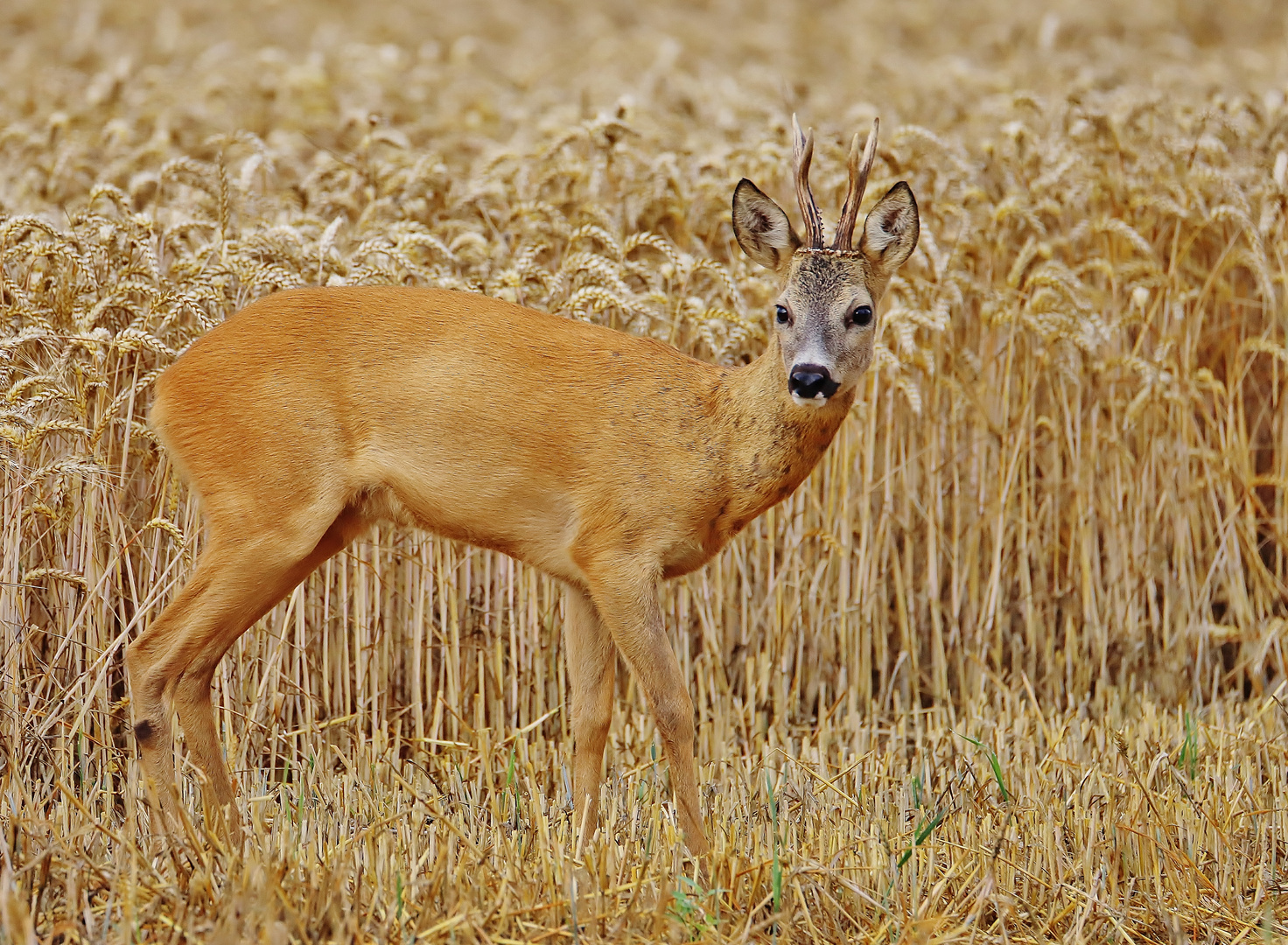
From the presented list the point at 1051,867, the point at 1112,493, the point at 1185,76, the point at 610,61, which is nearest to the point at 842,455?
the point at 1112,493

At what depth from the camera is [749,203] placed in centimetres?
479

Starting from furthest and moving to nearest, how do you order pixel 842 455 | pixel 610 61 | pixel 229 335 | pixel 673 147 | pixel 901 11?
pixel 901 11 < pixel 610 61 < pixel 673 147 < pixel 842 455 < pixel 229 335

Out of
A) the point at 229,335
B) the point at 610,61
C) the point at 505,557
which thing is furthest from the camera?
the point at 610,61

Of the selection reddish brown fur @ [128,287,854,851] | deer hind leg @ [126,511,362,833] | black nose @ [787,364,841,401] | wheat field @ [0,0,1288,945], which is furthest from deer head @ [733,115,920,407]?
deer hind leg @ [126,511,362,833]

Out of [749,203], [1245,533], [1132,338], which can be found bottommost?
[1245,533]

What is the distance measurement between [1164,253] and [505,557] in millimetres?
3478

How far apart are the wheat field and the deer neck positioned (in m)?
0.99

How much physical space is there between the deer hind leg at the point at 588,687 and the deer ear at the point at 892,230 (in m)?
1.41

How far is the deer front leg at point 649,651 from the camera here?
4.62 metres

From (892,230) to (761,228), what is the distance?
40 centimetres

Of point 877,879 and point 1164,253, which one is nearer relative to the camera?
point 877,879

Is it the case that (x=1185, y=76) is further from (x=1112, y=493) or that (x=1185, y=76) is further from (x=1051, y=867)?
(x=1051, y=867)

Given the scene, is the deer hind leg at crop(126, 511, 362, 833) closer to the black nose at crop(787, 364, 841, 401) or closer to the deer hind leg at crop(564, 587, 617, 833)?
the deer hind leg at crop(564, 587, 617, 833)

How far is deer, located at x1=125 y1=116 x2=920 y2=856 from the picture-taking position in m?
4.59
